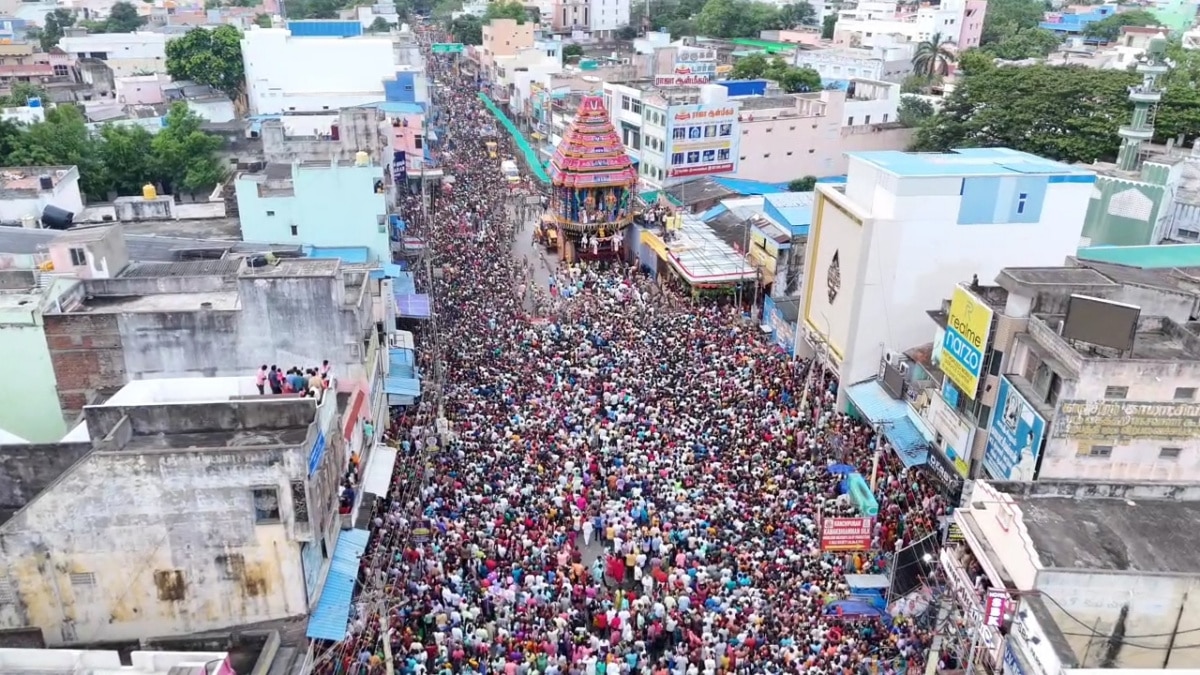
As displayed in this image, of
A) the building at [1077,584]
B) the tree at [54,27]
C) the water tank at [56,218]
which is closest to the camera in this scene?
the building at [1077,584]

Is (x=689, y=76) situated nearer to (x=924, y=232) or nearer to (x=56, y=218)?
(x=924, y=232)

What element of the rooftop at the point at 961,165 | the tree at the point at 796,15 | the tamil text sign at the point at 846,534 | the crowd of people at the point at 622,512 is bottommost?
the crowd of people at the point at 622,512

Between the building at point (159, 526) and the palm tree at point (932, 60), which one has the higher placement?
the palm tree at point (932, 60)

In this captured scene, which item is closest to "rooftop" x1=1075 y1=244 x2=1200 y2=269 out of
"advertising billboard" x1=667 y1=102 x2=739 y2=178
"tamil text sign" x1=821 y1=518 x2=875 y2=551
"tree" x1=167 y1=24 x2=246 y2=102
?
"tamil text sign" x1=821 y1=518 x2=875 y2=551

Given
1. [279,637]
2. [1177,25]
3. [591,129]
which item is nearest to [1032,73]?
[591,129]

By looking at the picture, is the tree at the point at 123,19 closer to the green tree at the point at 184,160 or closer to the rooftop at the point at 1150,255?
the green tree at the point at 184,160

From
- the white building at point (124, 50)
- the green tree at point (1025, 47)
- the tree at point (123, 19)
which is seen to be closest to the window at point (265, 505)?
the white building at point (124, 50)

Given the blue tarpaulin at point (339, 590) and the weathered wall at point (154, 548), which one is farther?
the blue tarpaulin at point (339, 590)

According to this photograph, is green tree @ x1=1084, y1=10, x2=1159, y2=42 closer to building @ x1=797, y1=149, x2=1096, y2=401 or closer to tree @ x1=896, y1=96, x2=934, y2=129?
tree @ x1=896, y1=96, x2=934, y2=129
